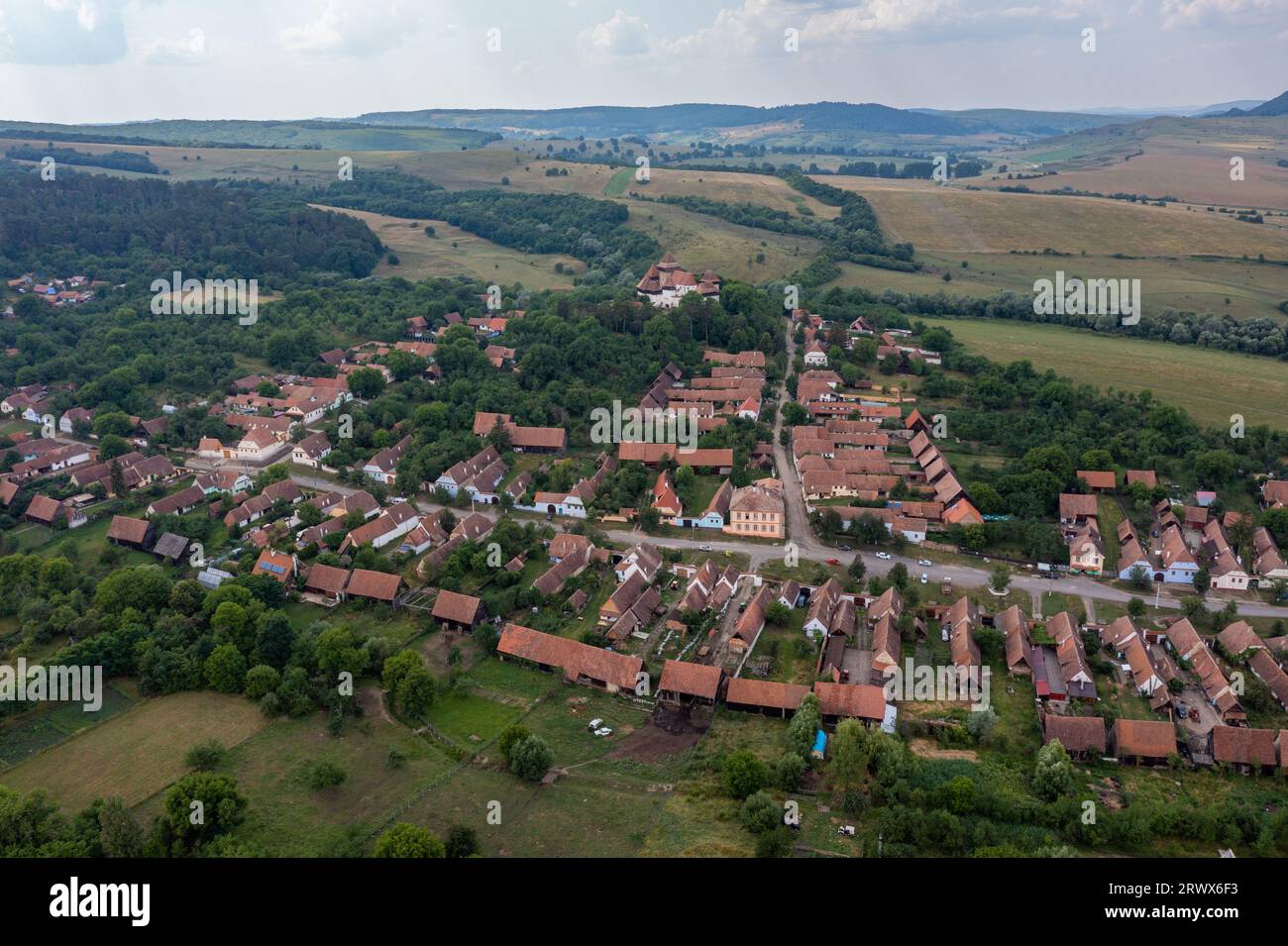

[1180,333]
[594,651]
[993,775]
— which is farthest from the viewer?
[1180,333]

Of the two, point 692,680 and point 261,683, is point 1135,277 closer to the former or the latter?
point 692,680

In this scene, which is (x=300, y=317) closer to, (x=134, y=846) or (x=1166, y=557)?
(x=134, y=846)

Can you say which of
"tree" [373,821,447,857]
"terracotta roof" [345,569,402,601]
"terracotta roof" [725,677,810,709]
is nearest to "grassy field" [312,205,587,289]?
"terracotta roof" [345,569,402,601]

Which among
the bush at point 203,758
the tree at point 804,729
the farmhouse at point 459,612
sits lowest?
the bush at point 203,758

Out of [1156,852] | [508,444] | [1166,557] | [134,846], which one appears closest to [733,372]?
[508,444]

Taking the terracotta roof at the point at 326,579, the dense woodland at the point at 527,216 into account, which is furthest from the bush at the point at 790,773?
the dense woodland at the point at 527,216

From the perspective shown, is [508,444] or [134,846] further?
[508,444]

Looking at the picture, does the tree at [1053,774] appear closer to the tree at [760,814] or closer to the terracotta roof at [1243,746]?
the terracotta roof at [1243,746]
